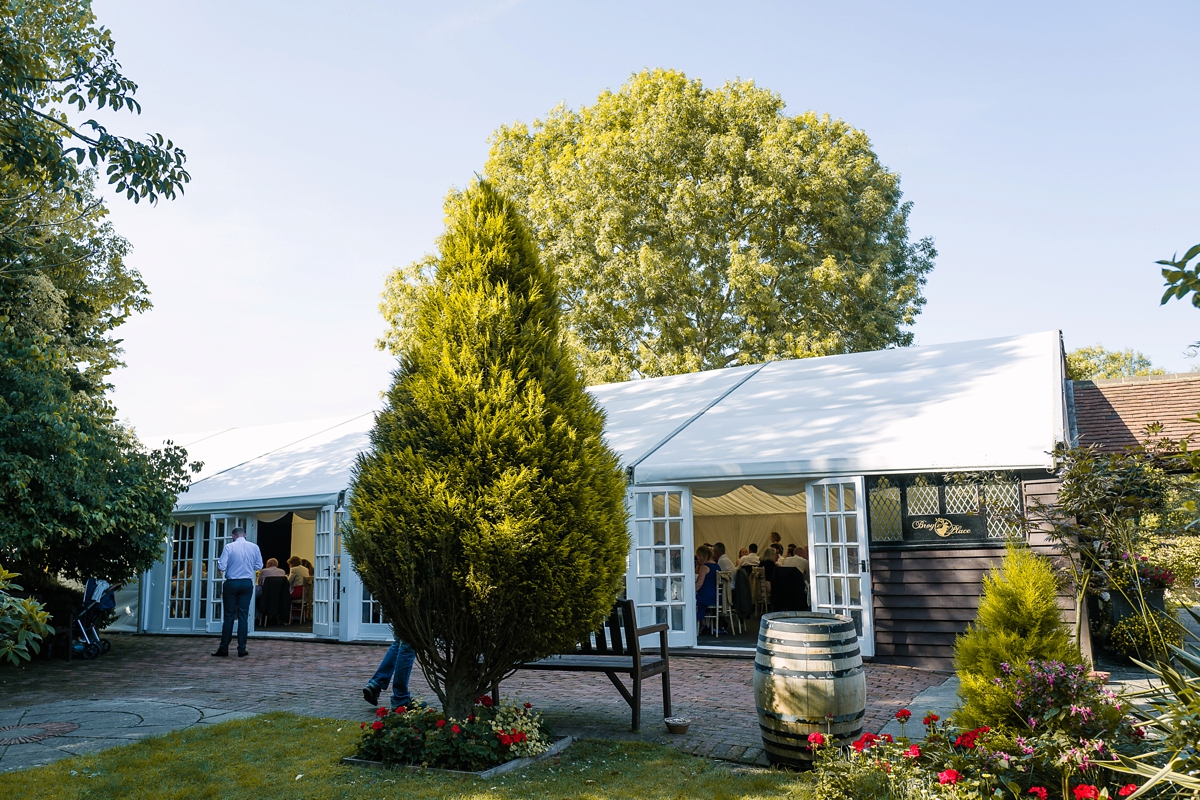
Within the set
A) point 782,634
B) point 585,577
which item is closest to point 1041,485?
point 782,634

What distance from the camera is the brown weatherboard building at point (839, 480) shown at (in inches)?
351

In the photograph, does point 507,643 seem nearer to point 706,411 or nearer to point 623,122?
point 706,411

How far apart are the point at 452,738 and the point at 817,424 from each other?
662 centimetres

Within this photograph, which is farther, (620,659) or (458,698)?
(620,659)

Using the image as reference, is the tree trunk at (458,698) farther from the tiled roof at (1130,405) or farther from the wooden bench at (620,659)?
the tiled roof at (1130,405)

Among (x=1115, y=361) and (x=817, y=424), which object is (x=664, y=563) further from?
(x=1115, y=361)

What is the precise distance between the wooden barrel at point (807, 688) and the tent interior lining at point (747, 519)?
11.2 m

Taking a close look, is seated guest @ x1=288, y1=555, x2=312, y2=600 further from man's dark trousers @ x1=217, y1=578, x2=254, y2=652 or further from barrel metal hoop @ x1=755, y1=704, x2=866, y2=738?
barrel metal hoop @ x1=755, y1=704, x2=866, y2=738

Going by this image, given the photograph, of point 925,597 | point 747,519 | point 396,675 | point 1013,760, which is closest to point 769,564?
point 925,597

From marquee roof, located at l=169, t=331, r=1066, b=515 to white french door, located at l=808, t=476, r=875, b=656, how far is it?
285mm

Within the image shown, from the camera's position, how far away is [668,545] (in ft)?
33.7

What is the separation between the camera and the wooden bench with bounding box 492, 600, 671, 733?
5871mm

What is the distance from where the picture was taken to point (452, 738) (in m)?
5.03

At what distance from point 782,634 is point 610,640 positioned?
157cm
